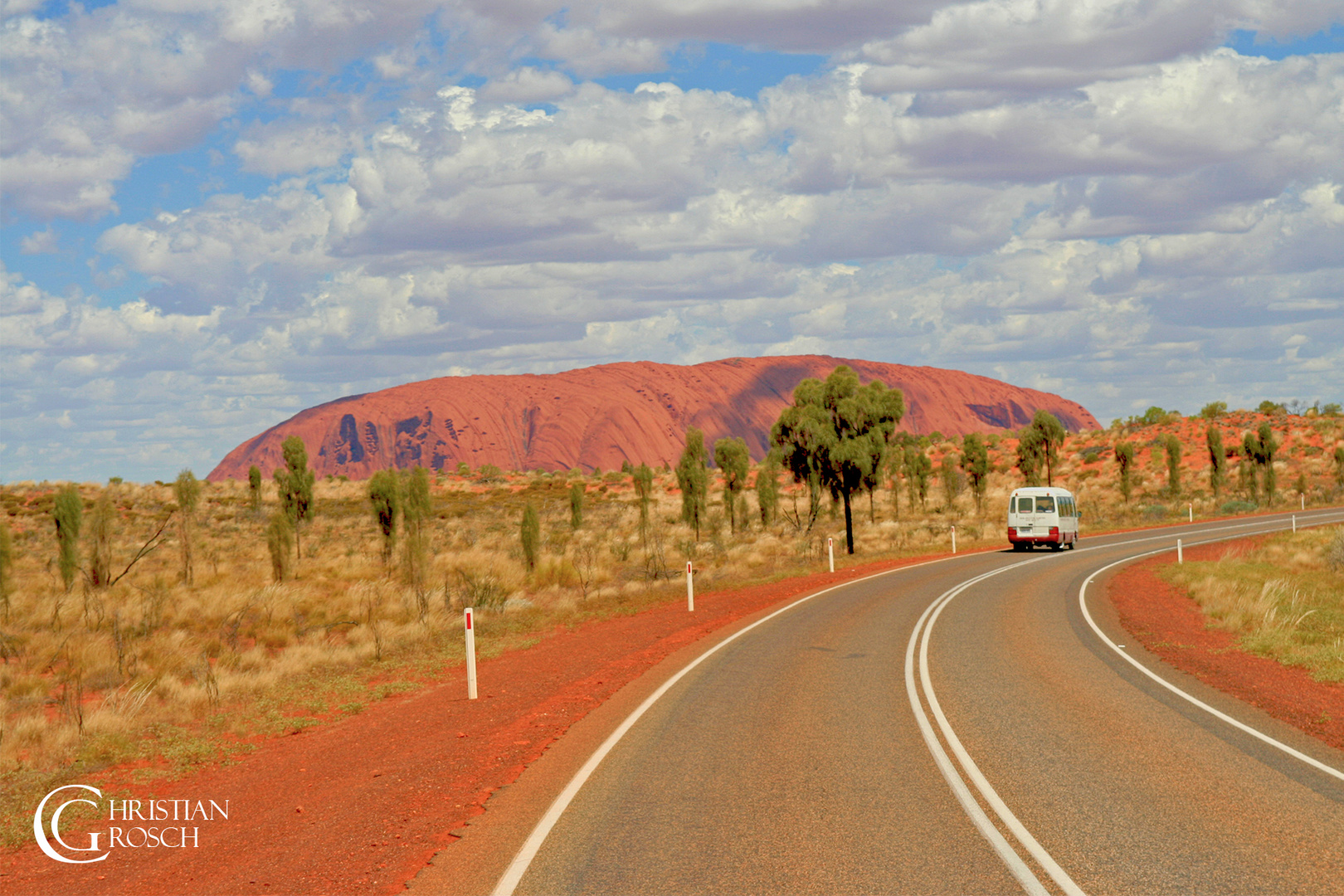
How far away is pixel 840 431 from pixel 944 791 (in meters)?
31.7

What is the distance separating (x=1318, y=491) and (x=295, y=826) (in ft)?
241

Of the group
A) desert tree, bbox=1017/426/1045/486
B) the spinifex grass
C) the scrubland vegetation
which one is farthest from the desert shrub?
desert tree, bbox=1017/426/1045/486

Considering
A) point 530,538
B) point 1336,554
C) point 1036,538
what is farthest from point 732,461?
point 1336,554

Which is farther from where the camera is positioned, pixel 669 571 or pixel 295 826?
pixel 669 571

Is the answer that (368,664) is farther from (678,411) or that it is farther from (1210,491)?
(678,411)

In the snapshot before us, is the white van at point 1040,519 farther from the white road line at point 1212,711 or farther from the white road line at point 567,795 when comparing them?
the white road line at point 567,795

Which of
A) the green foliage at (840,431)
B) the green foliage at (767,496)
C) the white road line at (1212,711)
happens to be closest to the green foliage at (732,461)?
the green foliage at (767,496)

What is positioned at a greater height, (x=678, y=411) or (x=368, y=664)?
(x=678, y=411)

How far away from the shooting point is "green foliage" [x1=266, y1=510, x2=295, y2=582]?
29134 millimetres

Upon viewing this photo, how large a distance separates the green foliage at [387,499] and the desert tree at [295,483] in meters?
4.50

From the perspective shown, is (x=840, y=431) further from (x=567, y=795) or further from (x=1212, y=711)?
(x=567, y=795)

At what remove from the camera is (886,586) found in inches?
995

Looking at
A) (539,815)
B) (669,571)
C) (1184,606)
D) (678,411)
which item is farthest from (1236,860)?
(678,411)

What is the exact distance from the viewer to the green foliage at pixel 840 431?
3772cm
